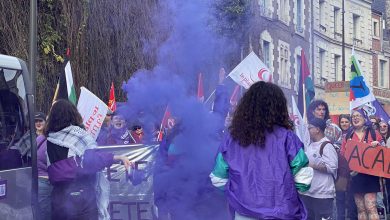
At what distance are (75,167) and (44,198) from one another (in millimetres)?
591

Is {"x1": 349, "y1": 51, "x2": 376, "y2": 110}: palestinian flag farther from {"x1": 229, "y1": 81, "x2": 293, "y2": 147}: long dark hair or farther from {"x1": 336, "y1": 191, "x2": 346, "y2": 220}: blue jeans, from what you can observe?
{"x1": 229, "y1": 81, "x2": 293, "y2": 147}: long dark hair

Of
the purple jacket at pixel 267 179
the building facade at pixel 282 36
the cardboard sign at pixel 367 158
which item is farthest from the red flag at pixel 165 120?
the cardboard sign at pixel 367 158

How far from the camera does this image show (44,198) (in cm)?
809

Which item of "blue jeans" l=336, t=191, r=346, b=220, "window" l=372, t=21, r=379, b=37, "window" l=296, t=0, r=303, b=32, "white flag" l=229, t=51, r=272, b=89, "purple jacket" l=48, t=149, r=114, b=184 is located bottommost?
"blue jeans" l=336, t=191, r=346, b=220

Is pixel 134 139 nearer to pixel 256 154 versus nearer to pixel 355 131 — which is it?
pixel 355 131

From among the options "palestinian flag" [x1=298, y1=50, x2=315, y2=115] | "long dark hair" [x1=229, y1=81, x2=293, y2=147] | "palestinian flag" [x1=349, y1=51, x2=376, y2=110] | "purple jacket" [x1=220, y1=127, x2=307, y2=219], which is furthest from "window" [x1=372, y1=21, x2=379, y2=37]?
"purple jacket" [x1=220, y1=127, x2=307, y2=219]

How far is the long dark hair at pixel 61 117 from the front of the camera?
783 centimetres

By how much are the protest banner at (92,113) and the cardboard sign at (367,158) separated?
3338 millimetres

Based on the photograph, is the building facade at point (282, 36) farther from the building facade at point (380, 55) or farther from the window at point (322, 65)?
the building facade at point (380, 55)

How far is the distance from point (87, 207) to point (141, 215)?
231 cm

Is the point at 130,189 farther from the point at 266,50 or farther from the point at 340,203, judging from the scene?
the point at 266,50

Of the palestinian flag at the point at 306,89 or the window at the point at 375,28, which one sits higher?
the window at the point at 375,28

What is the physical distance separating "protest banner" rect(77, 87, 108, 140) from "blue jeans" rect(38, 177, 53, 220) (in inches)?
119

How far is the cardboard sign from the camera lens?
11.2 metres
